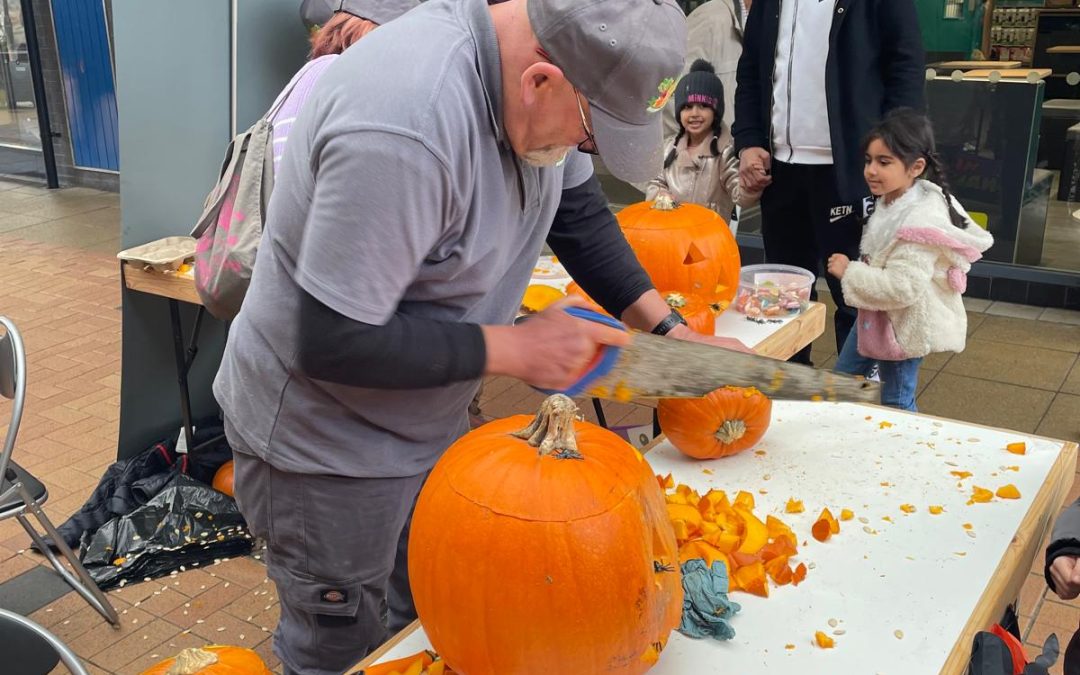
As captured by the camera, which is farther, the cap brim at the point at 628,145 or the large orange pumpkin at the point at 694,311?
the large orange pumpkin at the point at 694,311

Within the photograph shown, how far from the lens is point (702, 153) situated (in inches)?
178

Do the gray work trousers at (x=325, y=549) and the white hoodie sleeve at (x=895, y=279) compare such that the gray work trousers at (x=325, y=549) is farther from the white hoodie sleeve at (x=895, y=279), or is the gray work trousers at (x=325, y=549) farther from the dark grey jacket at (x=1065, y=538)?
the white hoodie sleeve at (x=895, y=279)

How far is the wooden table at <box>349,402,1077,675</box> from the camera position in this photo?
1.65 metres

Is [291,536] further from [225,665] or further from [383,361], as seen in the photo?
[383,361]

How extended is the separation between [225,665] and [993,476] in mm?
1652

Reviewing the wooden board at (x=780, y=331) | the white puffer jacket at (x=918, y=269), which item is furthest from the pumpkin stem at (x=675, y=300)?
the white puffer jacket at (x=918, y=269)

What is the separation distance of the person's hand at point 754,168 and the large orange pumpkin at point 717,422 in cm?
213

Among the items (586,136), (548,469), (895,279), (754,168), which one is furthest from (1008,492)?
(754,168)

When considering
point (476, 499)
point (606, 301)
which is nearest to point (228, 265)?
point (606, 301)

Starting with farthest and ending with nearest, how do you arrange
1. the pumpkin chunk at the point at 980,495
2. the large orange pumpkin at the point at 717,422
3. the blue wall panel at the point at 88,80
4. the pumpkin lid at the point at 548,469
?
1. the blue wall panel at the point at 88,80
2. the large orange pumpkin at the point at 717,422
3. the pumpkin chunk at the point at 980,495
4. the pumpkin lid at the point at 548,469

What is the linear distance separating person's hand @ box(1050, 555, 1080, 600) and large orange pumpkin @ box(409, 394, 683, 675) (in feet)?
2.84

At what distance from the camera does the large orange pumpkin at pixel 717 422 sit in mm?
2230

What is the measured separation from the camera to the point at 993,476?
2.19 meters

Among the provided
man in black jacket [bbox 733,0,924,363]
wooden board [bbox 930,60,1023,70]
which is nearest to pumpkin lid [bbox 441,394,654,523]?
man in black jacket [bbox 733,0,924,363]
